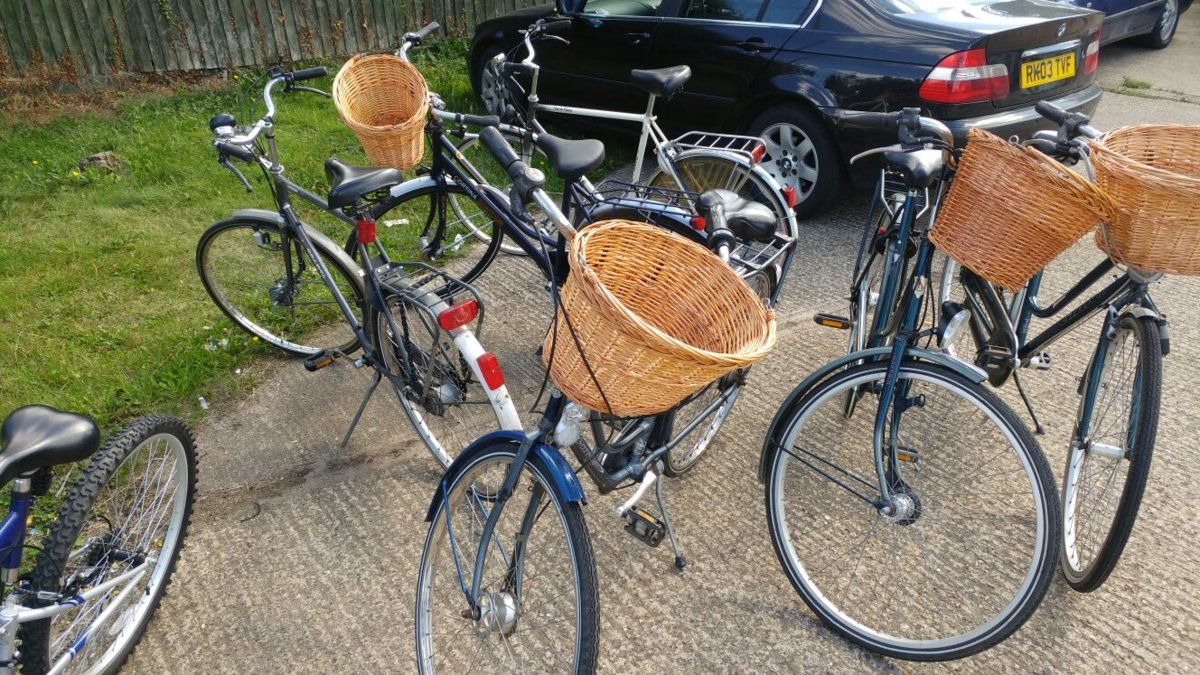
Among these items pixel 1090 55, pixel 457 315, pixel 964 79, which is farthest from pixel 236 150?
→ pixel 1090 55

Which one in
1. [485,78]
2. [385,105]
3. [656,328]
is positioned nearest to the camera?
[656,328]

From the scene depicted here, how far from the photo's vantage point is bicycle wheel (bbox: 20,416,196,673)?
1.97 m

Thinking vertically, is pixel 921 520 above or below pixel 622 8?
below

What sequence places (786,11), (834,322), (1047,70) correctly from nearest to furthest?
(834,322) → (1047,70) → (786,11)

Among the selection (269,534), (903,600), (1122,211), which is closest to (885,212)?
(1122,211)

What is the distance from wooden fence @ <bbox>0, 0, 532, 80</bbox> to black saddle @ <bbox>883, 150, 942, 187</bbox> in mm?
8045

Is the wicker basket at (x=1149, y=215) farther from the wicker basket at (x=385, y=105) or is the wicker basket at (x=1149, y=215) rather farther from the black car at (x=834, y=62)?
the wicker basket at (x=385, y=105)

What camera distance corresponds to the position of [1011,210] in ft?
6.68

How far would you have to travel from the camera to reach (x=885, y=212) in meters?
2.96

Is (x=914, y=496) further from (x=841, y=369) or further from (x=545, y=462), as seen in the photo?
→ (x=545, y=462)

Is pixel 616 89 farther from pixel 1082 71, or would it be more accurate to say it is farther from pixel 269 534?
pixel 269 534

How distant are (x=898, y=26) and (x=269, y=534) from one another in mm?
4040

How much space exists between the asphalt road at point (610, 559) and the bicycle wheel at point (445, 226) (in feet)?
2.48

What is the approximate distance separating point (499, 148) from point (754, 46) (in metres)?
3.34
